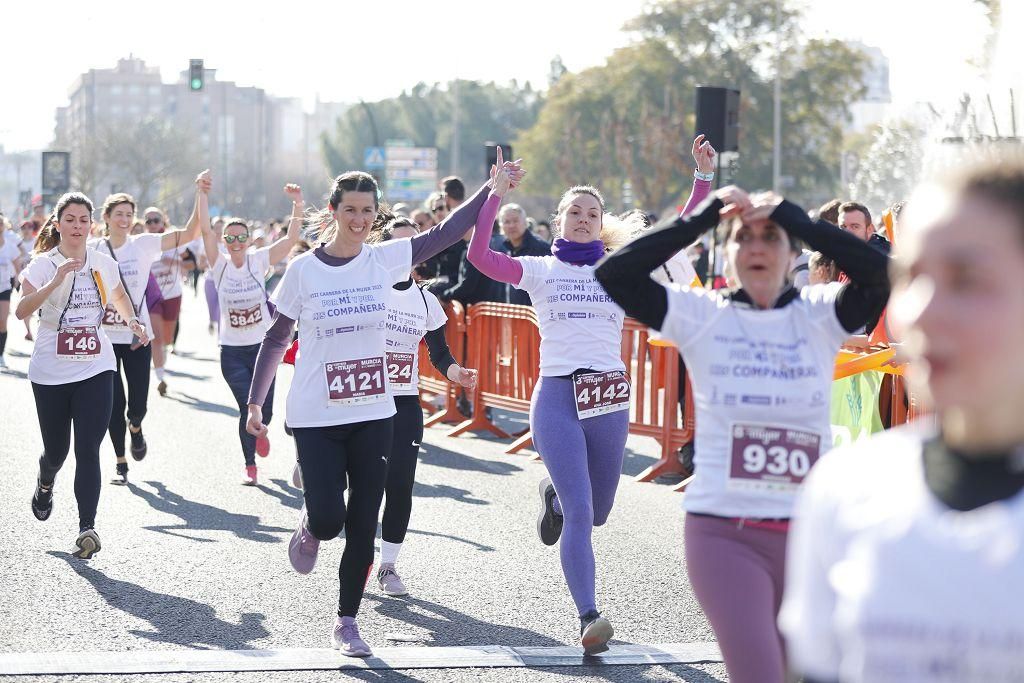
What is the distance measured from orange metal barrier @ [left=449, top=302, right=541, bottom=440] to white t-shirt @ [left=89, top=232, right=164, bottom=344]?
138 inches

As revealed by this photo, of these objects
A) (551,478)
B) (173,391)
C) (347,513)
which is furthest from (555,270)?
(173,391)

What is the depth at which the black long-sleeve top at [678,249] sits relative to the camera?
14.1 ft

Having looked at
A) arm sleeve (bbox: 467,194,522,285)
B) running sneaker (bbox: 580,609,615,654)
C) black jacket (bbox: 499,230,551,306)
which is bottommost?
→ running sneaker (bbox: 580,609,615,654)

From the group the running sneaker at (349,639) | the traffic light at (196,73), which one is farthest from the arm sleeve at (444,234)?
the traffic light at (196,73)

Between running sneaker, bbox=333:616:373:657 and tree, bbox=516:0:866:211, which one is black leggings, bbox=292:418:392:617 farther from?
tree, bbox=516:0:866:211

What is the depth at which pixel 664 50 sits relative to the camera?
67.3 metres

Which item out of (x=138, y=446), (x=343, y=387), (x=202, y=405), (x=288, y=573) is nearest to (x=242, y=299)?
(x=138, y=446)

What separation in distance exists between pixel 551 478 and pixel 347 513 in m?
0.98

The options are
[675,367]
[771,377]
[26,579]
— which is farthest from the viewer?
[675,367]

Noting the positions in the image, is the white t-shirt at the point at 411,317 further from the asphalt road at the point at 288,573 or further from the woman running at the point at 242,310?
the woman running at the point at 242,310

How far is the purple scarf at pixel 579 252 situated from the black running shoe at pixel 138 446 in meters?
5.78

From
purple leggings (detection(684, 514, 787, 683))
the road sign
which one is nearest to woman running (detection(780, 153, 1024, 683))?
purple leggings (detection(684, 514, 787, 683))

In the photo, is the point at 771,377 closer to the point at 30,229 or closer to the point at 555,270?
the point at 555,270

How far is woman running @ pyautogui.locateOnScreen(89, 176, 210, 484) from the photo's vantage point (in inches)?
437
